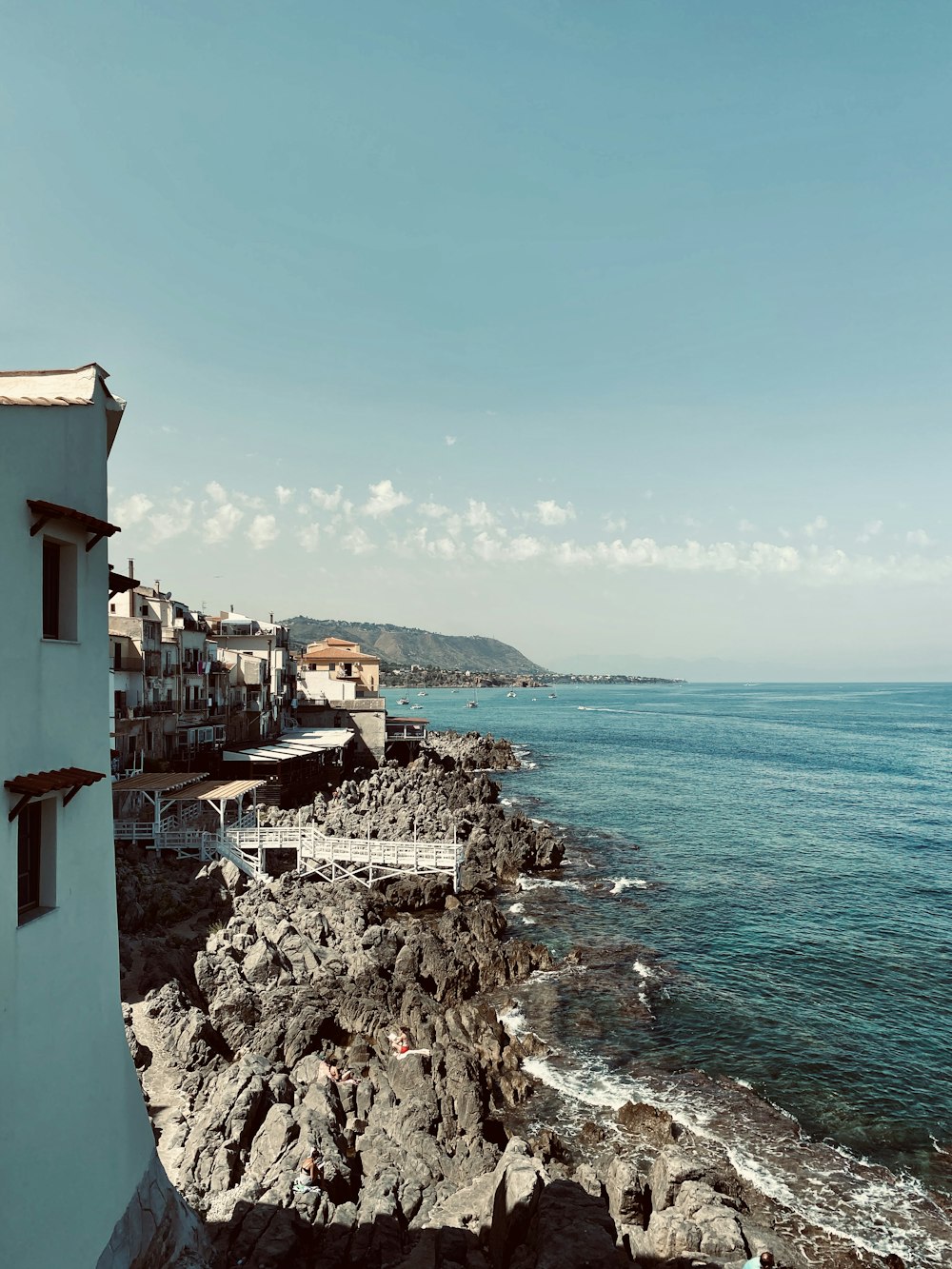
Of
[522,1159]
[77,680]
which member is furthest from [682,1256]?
[77,680]

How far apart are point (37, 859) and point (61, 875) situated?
1.14 feet

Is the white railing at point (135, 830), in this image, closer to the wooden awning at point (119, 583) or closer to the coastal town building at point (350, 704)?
the wooden awning at point (119, 583)

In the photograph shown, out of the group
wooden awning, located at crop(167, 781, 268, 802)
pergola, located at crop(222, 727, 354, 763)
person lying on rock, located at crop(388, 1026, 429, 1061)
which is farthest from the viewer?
A: pergola, located at crop(222, 727, 354, 763)

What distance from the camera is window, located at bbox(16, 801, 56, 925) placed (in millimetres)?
8570

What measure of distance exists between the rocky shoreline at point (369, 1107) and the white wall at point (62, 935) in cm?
349

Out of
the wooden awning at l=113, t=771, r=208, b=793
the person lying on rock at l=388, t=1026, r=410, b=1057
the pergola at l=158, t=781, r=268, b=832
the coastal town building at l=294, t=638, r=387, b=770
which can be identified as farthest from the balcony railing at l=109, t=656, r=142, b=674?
the coastal town building at l=294, t=638, r=387, b=770

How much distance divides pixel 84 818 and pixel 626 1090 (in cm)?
1874

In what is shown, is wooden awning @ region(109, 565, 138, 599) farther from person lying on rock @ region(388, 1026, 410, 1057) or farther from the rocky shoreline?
person lying on rock @ region(388, 1026, 410, 1057)

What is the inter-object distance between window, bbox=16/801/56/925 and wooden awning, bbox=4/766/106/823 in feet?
0.85

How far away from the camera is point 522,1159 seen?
1422 cm

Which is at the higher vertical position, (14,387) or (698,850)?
(14,387)

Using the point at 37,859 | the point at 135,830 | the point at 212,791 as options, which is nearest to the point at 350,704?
the point at 212,791

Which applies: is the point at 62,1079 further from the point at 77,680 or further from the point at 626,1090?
the point at 626,1090

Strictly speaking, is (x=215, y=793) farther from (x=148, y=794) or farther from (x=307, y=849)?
(x=307, y=849)
